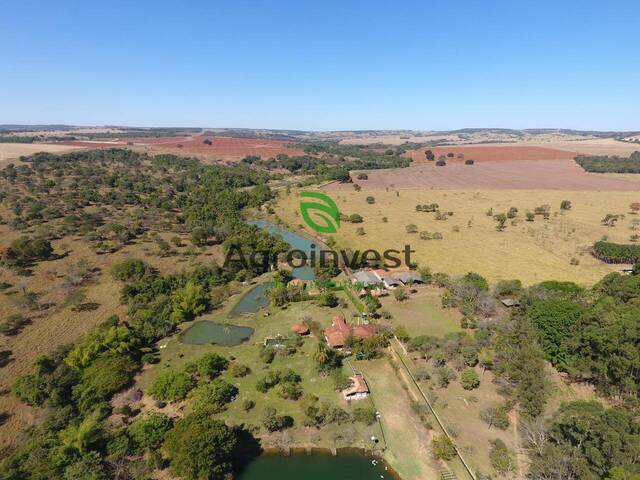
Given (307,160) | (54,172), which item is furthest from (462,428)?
(307,160)

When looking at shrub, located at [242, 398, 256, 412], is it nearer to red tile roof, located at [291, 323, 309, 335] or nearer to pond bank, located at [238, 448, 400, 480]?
pond bank, located at [238, 448, 400, 480]

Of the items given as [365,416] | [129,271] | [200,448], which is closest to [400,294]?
[365,416]

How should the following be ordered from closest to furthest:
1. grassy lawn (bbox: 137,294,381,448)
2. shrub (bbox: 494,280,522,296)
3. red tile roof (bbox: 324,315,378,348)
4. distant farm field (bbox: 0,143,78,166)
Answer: grassy lawn (bbox: 137,294,381,448), red tile roof (bbox: 324,315,378,348), shrub (bbox: 494,280,522,296), distant farm field (bbox: 0,143,78,166)

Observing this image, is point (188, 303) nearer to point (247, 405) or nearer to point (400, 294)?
point (247, 405)

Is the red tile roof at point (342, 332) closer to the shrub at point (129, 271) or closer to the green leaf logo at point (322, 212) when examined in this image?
the shrub at point (129, 271)

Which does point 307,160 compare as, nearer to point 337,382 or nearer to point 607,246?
point 607,246

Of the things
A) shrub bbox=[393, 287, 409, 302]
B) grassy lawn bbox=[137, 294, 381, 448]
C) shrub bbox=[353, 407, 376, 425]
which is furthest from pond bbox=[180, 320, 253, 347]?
shrub bbox=[393, 287, 409, 302]
